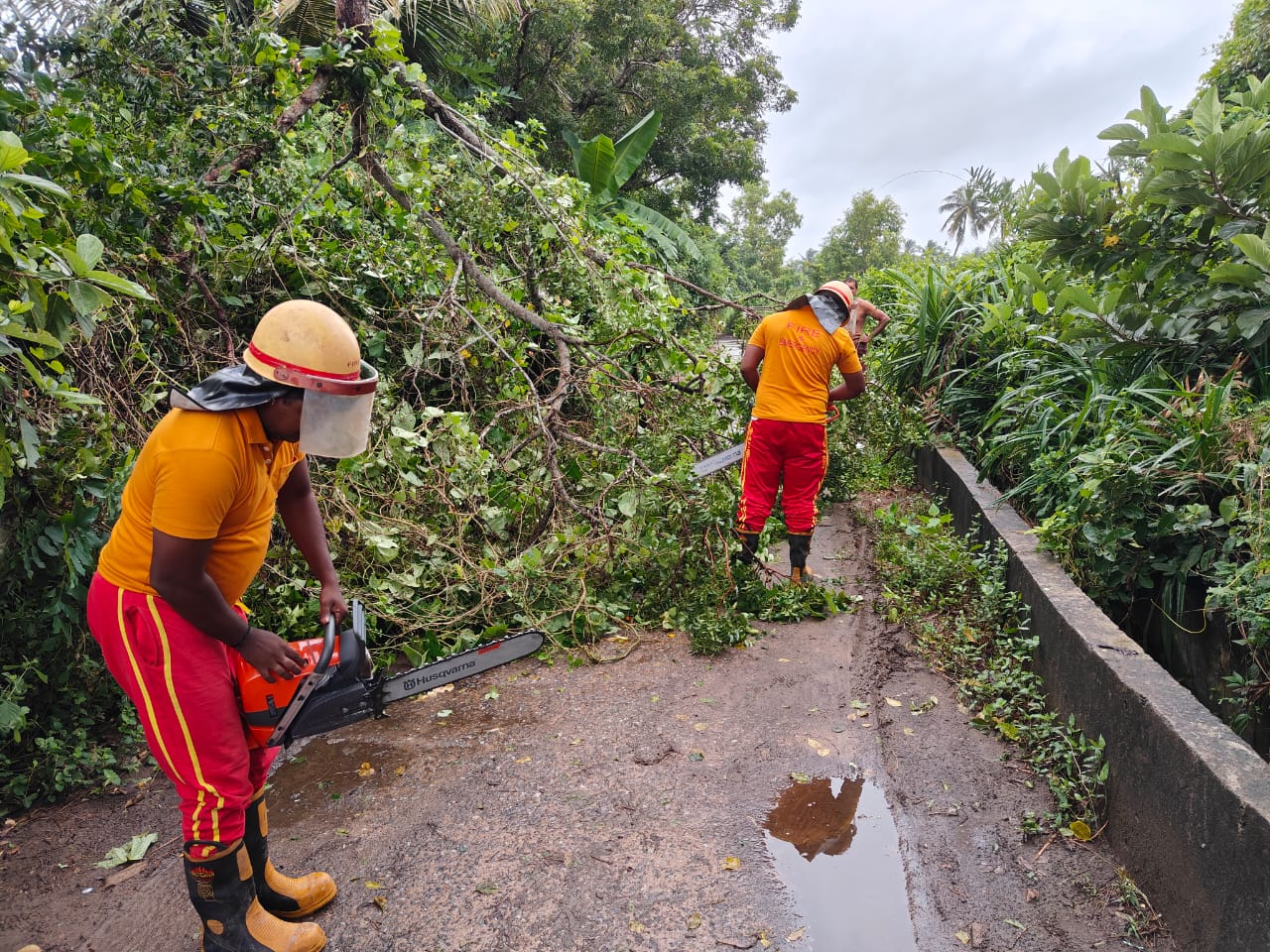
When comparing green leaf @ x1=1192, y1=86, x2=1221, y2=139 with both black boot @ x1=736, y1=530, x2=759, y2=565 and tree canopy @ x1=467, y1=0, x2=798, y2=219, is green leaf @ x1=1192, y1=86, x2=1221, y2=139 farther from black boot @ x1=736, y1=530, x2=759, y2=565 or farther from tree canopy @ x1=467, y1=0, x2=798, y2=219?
tree canopy @ x1=467, y1=0, x2=798, y2=219

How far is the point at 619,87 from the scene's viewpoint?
680 inches

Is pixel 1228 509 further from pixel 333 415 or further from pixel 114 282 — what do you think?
pixel 114 282

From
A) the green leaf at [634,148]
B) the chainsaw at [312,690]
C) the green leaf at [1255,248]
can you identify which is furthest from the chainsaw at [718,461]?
the green leaf at [634,148]

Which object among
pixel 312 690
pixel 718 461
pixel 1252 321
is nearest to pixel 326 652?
pixel 312 690

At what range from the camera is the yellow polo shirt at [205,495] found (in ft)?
5.36

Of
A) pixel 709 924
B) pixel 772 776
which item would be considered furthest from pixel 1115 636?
pixel 709 924

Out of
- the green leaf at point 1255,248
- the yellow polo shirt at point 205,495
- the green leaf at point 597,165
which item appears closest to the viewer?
the yellow polo shirt at point 205,495

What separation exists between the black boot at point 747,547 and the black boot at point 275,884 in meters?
2.72

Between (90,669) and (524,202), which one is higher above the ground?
(524,202)

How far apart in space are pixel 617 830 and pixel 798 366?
9.13ft

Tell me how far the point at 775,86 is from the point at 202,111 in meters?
21.0

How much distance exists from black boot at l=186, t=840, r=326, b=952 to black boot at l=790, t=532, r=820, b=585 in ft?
10.6

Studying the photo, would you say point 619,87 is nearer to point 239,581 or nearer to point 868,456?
point 868,456

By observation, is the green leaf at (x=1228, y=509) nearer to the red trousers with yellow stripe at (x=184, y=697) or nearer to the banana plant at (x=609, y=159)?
the red trousers with yellow stripe at (x=184, y=697)
